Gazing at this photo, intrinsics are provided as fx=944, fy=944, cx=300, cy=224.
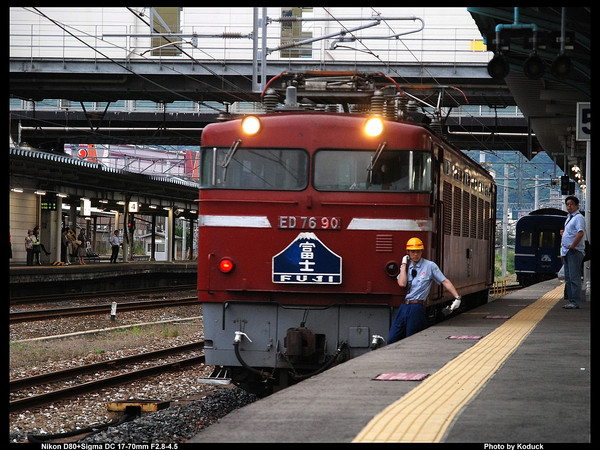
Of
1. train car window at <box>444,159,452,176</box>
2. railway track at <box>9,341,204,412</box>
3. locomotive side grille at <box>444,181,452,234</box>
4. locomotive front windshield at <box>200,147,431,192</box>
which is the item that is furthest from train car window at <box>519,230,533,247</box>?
locomotive front windshield at <box>200,147,431,192</box>

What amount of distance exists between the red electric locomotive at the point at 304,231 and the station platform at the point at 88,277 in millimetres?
18303

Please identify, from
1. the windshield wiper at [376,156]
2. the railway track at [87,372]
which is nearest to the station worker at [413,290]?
the windshield wiper at [376,156]

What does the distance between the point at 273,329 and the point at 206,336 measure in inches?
28.4

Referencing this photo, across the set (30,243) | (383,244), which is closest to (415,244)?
(383,244)

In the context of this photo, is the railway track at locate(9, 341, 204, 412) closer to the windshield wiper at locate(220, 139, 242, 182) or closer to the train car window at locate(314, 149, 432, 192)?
the windshield wiper at locate(220, 139, 242, 182)

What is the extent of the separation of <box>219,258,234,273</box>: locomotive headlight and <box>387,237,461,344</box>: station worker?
70.0 inches

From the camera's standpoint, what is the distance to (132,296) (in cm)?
3053

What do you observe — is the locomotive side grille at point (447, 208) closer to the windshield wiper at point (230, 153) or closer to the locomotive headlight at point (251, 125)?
the locomotive headlight at point (251, 125)

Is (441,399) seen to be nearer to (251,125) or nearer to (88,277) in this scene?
(251,125)

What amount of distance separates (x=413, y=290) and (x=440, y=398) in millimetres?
3678

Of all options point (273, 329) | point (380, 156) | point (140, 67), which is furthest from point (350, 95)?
point (140, 67)

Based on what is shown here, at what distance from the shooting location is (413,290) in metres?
9.82

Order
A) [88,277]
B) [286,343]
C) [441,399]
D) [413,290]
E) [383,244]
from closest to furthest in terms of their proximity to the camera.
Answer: [441,399]
[286,343]
[413,290]
[383,244]
[88,277]

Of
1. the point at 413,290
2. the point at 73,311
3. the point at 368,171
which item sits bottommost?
the point at 73,311
